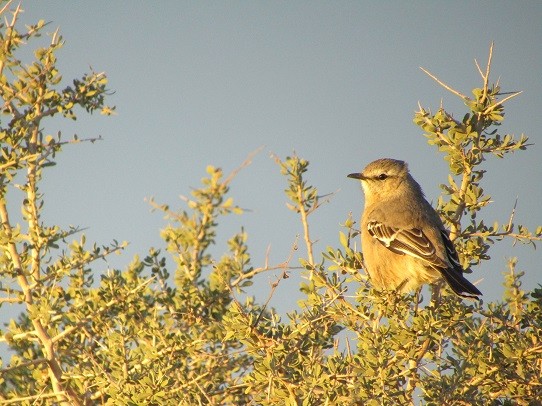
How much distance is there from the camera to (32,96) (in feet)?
19.3

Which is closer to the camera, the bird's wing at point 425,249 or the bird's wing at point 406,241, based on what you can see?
the bird's wing at point 425,249

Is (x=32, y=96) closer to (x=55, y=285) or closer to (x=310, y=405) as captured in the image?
(x=55, y=285)

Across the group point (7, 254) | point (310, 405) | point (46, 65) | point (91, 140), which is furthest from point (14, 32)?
point (310, 405)

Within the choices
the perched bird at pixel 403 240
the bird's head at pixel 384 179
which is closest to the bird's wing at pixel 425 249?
the perched bird at pixel 403 240

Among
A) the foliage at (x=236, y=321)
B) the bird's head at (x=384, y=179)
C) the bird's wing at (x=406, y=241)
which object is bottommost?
the foliage at (x=236, y=321)

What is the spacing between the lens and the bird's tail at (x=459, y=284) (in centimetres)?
586

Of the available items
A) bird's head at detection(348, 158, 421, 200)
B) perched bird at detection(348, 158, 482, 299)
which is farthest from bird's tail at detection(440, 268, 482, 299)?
bird's head at detection(348, 158, 421, 200)

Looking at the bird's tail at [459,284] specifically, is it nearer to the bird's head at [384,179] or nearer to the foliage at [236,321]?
the foliage at [236,321]

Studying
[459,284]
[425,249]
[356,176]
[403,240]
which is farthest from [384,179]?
[459,284]

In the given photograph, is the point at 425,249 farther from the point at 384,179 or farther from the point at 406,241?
the point at 384,179

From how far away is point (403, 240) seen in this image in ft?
23.9

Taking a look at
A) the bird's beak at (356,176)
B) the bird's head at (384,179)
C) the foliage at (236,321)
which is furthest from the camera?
the bird's beak at (356,176)

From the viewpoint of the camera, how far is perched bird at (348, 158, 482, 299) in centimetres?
643

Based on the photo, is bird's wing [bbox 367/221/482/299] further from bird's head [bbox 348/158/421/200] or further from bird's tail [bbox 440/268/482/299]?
bird's head [bbox 348/158/421/200]
